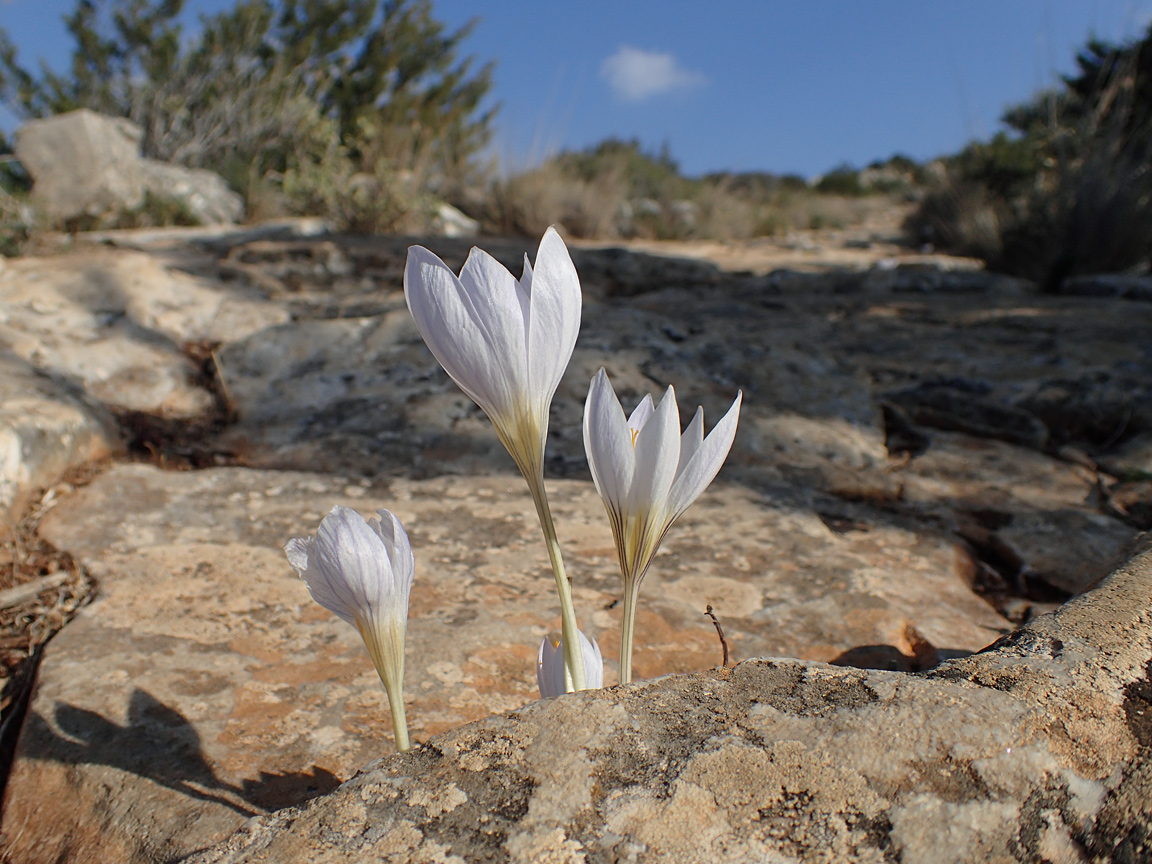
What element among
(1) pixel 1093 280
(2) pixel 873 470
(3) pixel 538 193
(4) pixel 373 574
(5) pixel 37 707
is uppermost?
(3) pixel 538 193

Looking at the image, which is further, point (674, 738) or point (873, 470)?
point (873, 470)

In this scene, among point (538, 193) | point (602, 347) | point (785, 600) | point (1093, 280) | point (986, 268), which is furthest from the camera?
point (538, 193)

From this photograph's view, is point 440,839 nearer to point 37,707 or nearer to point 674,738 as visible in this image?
point 674,738

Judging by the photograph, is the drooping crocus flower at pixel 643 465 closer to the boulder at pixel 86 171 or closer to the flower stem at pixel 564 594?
the flower stem at pixel 564 594

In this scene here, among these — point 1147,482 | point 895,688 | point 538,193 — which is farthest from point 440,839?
point 538,193

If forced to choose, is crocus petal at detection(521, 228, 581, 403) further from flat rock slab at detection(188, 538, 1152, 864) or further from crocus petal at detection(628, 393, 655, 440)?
flat rock slab at detection(188, 538, 1152, 864)

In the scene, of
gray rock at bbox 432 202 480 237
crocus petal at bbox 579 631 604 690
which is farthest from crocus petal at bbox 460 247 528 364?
gray rock at bbox 432 202 480 237
